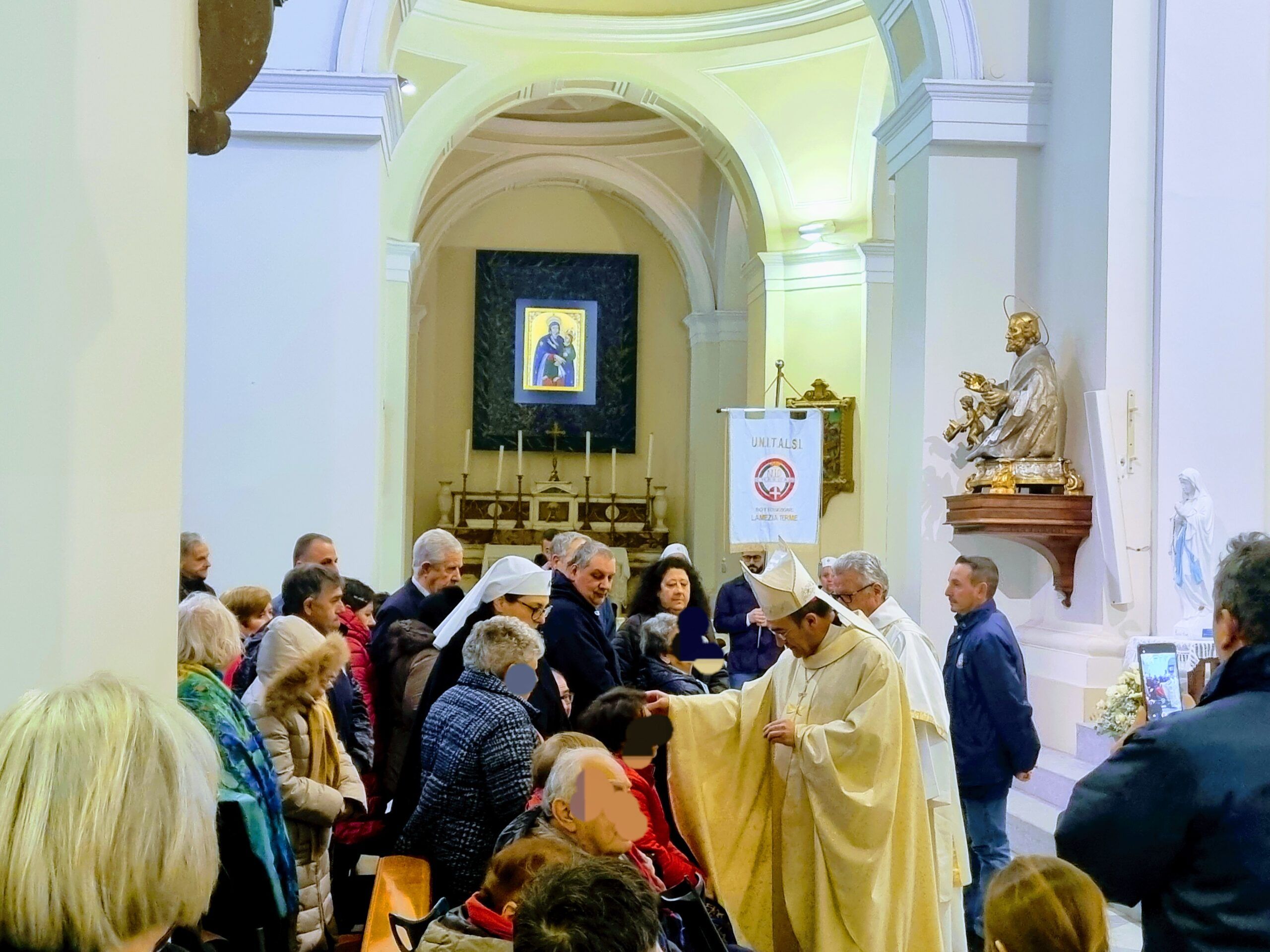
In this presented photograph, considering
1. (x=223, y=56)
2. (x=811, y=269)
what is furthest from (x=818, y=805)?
(x=811, y=269)

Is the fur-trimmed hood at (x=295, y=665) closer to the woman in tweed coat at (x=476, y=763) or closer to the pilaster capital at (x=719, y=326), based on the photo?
the woman in tweed coat at (x=476, y=763)

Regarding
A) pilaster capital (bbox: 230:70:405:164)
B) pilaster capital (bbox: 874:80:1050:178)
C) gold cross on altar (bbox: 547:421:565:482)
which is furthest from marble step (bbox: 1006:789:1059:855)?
gold cross on altar (bbox: 547:421:565:482)

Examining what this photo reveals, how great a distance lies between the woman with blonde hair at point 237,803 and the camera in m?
2.95

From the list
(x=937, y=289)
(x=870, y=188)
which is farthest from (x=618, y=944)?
(x=870, y=188)

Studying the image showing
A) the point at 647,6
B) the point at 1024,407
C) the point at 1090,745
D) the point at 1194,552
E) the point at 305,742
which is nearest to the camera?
the point at 305,742

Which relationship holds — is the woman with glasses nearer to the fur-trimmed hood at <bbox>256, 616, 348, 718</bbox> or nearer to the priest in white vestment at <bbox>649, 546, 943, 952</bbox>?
the priest in white vestment at <bbox>649, 546, 943, 952</bbox>

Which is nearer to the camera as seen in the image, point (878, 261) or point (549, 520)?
point (878, 261)

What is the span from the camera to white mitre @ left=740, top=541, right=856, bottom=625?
398 centimetres

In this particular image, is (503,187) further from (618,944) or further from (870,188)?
(618,944)

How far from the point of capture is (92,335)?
6.86ft

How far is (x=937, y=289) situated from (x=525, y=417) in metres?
11.0

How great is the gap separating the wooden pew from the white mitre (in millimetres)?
1257

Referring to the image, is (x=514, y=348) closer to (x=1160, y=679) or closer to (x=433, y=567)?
(x=433, y=567)

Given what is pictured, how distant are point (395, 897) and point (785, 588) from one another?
1.42 metres
